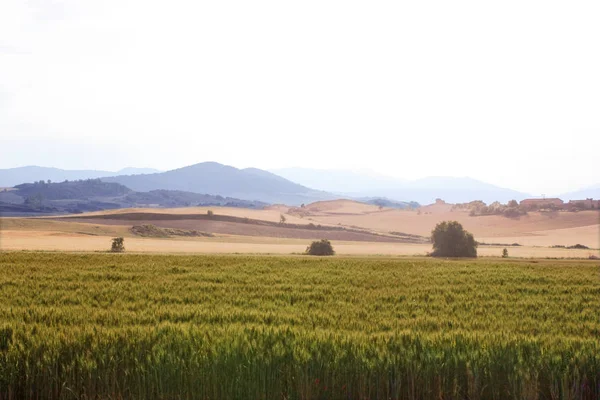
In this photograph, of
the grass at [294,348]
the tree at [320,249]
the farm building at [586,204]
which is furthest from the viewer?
the farm building at [586,204]

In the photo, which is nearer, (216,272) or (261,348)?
(261,348)

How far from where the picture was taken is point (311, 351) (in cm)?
939

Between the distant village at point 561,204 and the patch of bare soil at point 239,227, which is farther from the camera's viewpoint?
the distant village at point 561,204

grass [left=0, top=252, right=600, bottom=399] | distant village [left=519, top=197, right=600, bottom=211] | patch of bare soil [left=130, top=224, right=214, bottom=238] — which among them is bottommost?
patch of bare soil [left=130, top=224, right=214, bottom=238]

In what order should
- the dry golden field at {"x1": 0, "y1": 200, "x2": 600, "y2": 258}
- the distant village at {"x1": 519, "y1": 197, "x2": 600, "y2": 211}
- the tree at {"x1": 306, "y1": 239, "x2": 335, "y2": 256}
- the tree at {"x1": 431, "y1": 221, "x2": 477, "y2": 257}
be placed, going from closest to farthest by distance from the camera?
1. the tree at {"x1": 431, "y1": 221, "x2": 477, "y2": 257}
2. the tree at {"x1": 306, "y1": 239, "x2": 335, "y2": 256}
3. the dry golden field at {"x1": 0, "y1": 200, "x2": 600, "y2": 258}
4. the distant village at {"x1": 519, "y1": 197, "x2": 600, "y2": 211}

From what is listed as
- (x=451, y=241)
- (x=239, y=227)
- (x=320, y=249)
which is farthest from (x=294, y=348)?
(x=239, y=227)

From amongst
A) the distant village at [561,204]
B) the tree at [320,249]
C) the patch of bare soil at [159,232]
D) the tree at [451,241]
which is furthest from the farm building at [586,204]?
the tree at [320,249]

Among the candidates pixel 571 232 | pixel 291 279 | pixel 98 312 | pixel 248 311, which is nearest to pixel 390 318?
pixel 248 311

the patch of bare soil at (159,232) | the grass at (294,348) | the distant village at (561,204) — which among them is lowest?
the patch of bare soil at (159,232)

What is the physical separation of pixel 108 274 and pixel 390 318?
1336cm

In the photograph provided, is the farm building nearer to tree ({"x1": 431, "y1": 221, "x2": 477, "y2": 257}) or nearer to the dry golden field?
the dry golden field

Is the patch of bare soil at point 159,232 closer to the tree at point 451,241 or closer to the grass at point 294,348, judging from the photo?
the tree at point 451,241

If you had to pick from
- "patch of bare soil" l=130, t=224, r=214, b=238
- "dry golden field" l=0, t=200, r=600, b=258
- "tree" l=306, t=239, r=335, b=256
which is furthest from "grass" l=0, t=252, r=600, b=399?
"patch of bare soil" l=130, t=224, r=214, b=238

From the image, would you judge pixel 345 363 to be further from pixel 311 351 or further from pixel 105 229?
pixel 105 229
